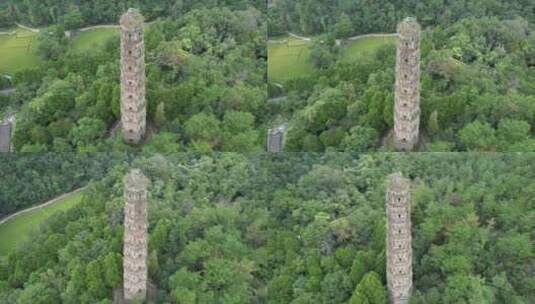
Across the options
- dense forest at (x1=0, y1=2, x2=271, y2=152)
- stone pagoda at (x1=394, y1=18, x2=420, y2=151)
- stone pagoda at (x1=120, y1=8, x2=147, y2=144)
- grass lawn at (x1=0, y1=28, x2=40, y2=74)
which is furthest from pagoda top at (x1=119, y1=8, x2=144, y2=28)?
stone pagoda at (x1=394, y1=18, x2=420, y2=151)

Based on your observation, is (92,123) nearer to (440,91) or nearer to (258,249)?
(258,249)

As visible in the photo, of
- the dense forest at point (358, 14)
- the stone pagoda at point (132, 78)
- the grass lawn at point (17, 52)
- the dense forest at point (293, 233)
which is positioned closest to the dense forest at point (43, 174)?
the dense forest at point (293, 233)

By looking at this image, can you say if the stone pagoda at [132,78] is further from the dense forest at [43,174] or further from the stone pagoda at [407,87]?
the stone pagoda at [407,87]

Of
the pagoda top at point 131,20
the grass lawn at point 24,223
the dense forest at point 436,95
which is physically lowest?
the grass lawn at point 24,223

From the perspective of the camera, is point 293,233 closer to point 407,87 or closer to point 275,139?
point 275,139

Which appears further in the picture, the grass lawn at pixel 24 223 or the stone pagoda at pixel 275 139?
the grass lawn at pixel 24 223

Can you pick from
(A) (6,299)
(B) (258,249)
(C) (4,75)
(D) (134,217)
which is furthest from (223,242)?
(C) (4,75)
